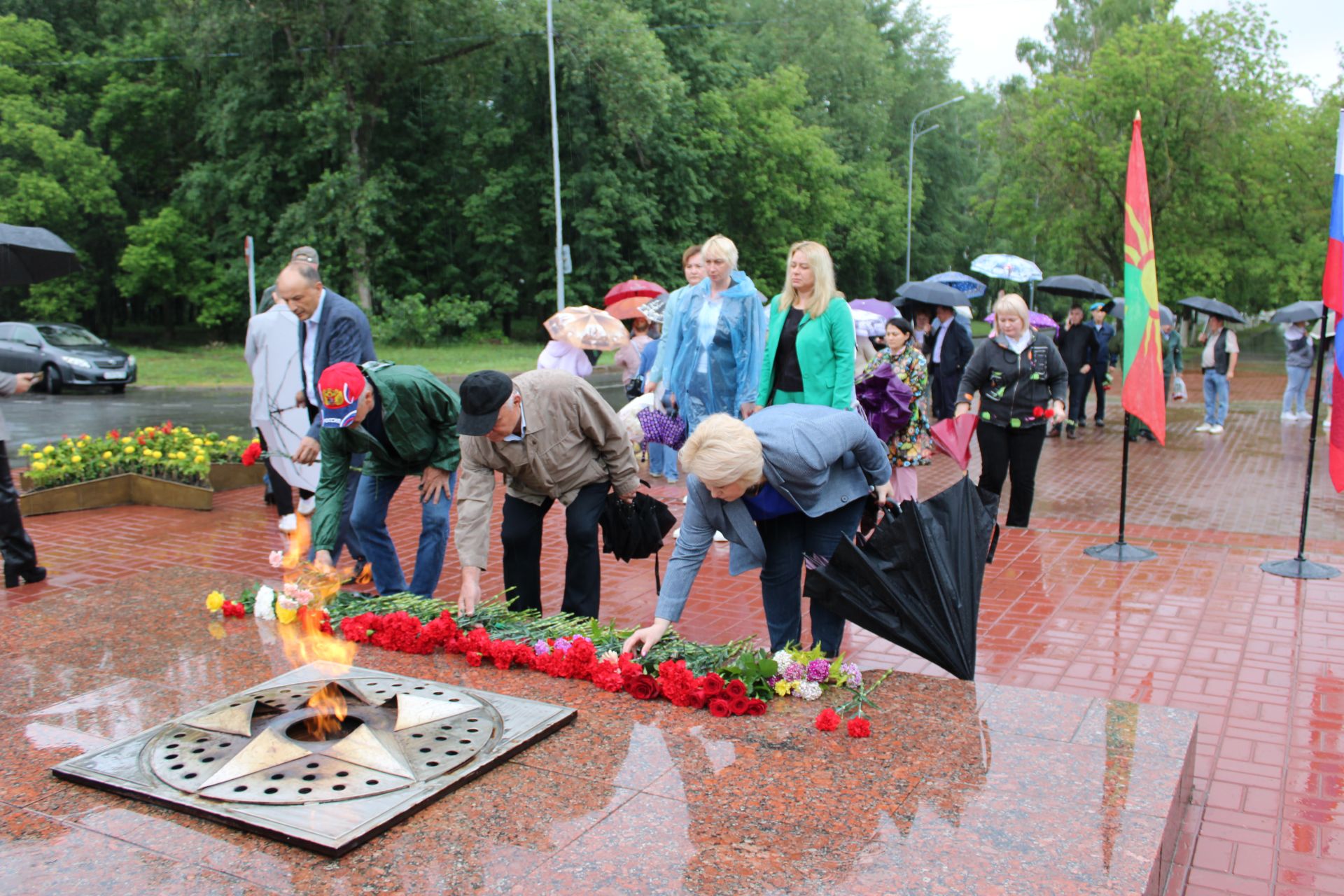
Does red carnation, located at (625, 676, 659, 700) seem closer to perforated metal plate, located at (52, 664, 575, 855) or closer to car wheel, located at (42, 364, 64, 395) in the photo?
perforated metal plate, located at (52, 664, 575, 855)

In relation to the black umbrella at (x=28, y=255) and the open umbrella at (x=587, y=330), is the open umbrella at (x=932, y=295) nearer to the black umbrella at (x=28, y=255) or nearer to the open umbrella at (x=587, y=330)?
the open umbrella at (x=587, y=330)

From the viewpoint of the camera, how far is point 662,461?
9852 millimetres

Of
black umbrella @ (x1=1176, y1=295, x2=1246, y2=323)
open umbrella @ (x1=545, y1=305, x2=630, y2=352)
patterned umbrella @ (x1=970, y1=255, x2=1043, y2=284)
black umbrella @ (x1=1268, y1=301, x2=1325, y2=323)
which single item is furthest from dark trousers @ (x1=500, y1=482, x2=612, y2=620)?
patterned umbrella @ (x1=970, y1=255, x2=1043, y2=284)

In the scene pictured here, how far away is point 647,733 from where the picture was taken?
3.29 m

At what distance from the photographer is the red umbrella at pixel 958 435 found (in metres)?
6.22

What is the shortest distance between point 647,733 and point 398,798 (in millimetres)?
800

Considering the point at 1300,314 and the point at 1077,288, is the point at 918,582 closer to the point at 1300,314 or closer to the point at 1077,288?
the point at 1077,288

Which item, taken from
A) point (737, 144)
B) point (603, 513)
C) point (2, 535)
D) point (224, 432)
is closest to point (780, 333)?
point (603, 513)

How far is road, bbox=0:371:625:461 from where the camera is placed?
538 inches

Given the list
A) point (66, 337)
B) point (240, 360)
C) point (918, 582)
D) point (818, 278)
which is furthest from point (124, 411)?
point (918, 582)

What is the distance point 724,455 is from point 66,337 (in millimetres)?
20908

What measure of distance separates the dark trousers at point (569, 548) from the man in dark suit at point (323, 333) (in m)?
1.21

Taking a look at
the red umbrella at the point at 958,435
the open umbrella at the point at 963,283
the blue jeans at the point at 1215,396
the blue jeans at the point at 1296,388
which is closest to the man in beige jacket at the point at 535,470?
the red umbrella at the point at 958,435

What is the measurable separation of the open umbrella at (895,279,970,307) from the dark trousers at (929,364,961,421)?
0.60 metres
